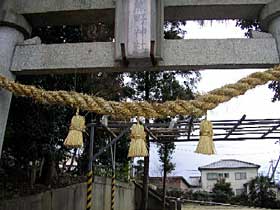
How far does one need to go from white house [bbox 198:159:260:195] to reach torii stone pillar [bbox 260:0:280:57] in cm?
3193

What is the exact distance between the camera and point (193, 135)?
325 inches

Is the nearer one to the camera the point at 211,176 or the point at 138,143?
the point at 138,143

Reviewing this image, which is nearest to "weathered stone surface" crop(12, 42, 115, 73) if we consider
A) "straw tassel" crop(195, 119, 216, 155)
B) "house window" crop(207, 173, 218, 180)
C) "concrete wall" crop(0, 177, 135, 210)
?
"straw tassel" crop(195, 119, 216, 155)

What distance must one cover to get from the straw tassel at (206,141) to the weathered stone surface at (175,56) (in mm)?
795

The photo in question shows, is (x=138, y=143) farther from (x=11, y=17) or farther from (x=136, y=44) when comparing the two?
(x=11, y=17)

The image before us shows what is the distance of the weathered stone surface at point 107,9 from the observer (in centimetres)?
311

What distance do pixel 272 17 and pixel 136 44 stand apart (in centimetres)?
118

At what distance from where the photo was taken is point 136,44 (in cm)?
287

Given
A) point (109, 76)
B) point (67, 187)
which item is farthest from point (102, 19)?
point (67, 187)

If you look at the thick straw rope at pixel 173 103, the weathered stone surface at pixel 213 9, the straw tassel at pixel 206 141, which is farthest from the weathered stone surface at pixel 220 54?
the straw tassel at pixel 206 141

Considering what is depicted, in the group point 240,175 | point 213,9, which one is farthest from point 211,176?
point 213,9

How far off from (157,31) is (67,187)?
468cm

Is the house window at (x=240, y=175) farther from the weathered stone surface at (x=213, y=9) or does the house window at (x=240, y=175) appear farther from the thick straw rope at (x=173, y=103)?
the thick straw rope at (x=173, y=103)

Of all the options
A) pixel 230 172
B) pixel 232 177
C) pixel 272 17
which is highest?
pixel 272 17
